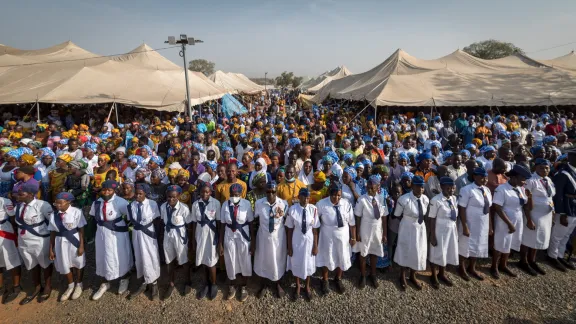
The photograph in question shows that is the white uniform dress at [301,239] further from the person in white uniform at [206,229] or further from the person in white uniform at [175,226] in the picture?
the person in white uniform at [175,226]

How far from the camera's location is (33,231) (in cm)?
376

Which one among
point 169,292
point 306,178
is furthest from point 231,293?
point 306,178

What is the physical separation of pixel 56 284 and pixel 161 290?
5.04ft

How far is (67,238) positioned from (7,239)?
0.87 meters

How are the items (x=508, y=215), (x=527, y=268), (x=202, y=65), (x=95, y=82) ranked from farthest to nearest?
(x=202, y=65) < (x=95, y=82) < (x=527, y=268) < (x=508, y=215)

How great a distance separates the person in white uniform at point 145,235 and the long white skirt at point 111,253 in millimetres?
143

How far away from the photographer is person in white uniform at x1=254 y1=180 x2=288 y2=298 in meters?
3.67

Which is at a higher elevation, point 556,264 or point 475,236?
point 475,236

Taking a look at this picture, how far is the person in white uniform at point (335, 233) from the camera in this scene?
12.3ft

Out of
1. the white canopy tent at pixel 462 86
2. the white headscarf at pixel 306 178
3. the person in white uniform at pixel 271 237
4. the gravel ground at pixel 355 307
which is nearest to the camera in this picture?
the gravel ground at pixel 355 307

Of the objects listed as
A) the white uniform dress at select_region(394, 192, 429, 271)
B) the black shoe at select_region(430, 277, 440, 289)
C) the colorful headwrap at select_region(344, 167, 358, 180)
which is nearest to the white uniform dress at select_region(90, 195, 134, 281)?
the colorful headwrap at select_region(344, 167, 358, 180)

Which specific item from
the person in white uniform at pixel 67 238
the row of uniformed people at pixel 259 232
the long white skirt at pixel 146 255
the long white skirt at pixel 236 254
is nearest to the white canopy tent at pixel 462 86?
the row of uniformed people at pixel 259 232

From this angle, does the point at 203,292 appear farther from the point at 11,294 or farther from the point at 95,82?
the point at 95,82

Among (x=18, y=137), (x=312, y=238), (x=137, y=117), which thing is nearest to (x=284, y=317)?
(x=312, y=238)
